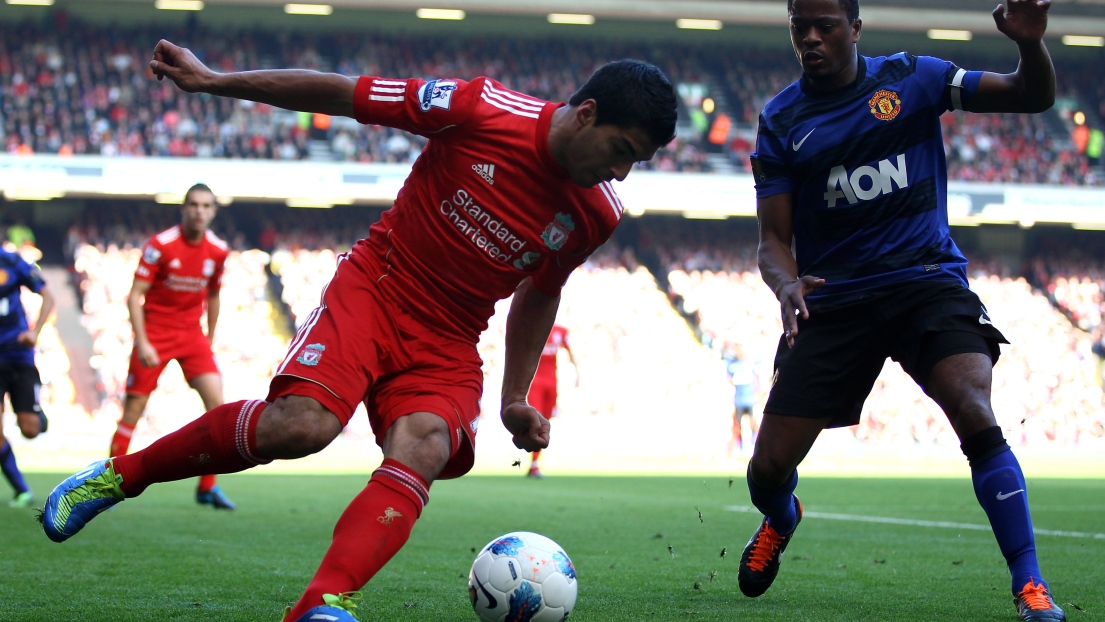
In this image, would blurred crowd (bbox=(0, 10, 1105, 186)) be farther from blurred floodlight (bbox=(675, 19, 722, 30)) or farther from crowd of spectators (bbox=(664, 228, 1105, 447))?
crowd of spectators (bbox=(664, 228, 1105, 447))

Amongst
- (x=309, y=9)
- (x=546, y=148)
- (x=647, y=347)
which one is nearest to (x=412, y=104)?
(x=546, y=148)

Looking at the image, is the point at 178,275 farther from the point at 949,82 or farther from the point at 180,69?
the point at 949,82

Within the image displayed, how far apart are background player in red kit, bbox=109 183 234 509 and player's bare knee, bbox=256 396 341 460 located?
Answer: 5.64 metres

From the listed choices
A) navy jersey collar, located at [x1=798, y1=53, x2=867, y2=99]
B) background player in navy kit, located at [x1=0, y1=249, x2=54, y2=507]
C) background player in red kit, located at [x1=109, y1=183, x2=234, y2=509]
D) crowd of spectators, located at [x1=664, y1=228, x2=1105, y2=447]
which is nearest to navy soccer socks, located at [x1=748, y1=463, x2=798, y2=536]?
navy jersey collar, located at [x1=798, y1=53, x2=867, y2=99]

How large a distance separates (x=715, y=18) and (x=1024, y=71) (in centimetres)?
2979

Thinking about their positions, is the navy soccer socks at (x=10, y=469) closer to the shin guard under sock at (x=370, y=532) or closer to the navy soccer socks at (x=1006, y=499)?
the shin guard under sock at (x=370, y=532)

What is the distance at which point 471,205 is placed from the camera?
392 cm

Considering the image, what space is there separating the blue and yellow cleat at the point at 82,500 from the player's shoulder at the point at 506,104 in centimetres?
168

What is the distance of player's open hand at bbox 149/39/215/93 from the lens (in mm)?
3678

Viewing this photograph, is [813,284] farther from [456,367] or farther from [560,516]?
[560,516]

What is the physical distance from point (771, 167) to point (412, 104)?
1.56 meters

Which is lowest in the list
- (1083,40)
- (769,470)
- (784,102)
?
(1083,40)

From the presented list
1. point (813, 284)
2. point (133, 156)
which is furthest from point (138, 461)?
point (133, 156)

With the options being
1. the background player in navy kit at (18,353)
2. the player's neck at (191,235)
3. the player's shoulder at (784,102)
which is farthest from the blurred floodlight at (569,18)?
the player's shoulder at (784,102)
